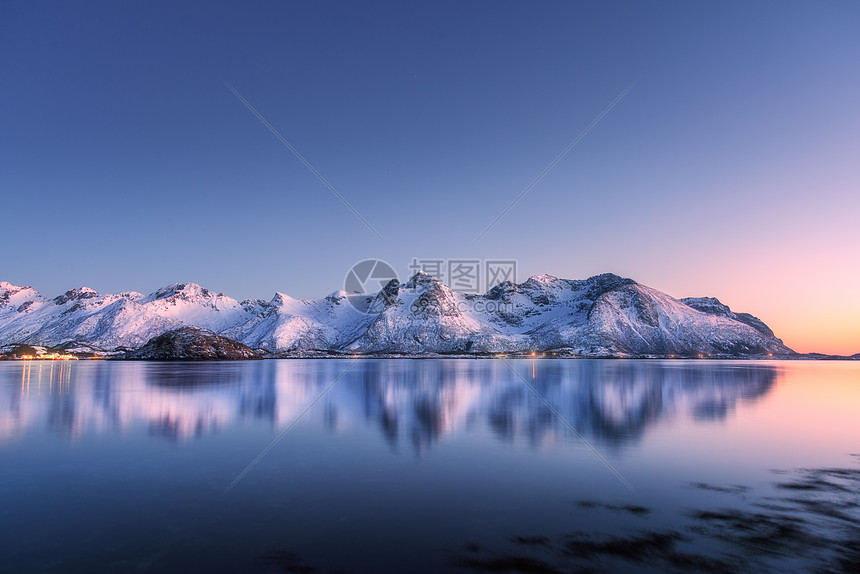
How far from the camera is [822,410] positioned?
4184cm

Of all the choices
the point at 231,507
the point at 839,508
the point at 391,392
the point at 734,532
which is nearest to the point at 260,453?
the point at 231,507

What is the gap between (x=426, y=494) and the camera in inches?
629

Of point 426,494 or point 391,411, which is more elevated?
point 426,494

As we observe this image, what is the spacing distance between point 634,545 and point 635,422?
2321cm

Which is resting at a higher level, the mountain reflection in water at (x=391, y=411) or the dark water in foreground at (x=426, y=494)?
the dark water in foreground at (x=426, y=494)

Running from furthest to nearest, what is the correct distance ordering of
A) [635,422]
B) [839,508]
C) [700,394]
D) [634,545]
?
[700,394] → [635,422] → [839,508] → [634,545]

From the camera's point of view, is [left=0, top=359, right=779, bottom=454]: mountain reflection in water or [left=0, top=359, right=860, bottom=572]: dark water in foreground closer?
[left=0, top=359, right=860, bottom=572]: dark water in foreground

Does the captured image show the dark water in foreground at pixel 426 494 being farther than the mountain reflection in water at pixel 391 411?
No

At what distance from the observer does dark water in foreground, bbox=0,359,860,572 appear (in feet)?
36.3

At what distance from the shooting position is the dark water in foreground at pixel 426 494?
11.1 meters

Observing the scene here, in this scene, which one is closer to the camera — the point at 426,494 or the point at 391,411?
the point at 426,494

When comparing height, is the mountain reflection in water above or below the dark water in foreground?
below

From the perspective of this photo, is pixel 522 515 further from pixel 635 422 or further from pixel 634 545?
pixel 635 422

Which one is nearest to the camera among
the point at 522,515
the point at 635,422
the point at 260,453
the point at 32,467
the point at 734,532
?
the point at 734,532
